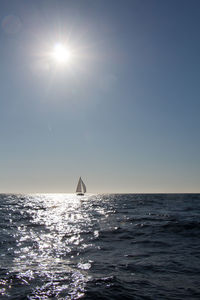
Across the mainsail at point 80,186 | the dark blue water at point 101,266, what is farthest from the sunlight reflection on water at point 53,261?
the mainsail at point 80,186

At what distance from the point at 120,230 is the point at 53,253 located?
28.6 ft

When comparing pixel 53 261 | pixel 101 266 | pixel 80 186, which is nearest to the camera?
pixel 101 266

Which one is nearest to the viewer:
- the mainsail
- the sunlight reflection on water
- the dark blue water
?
the dark blue water

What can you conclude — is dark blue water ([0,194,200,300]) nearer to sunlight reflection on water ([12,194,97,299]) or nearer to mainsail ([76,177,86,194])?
sunlight reflection on water ([12,194,97,299])

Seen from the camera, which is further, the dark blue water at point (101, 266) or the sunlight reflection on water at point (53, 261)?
the sunlight reflection on water at point (53, 261)

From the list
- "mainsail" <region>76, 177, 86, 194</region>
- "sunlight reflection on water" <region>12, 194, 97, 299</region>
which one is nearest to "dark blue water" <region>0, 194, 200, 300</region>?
"sunlight reflection on water" <region>12, 194, 97, 299</region>

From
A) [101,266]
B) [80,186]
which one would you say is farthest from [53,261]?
[80,186]

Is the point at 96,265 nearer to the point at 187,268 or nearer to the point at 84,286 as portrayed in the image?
the point at 84,286

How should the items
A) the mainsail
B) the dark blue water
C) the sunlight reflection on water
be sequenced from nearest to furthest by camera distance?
the dark blue water < the sunlight reflection on water < the mainsail

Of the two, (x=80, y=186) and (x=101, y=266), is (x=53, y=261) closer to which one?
(x=101, y=266)

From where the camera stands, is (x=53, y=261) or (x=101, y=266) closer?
(x=101, y=266)

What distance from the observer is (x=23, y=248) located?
14.9 metres

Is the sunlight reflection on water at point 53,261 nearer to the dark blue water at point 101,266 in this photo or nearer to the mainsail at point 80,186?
the dark blue water at point 101,266

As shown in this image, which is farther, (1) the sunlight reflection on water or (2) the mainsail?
(2) the mainsail
